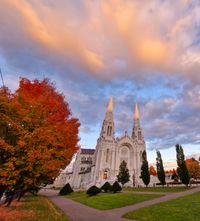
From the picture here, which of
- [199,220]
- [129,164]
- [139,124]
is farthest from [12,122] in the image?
[139,124]

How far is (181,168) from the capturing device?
1419 inches

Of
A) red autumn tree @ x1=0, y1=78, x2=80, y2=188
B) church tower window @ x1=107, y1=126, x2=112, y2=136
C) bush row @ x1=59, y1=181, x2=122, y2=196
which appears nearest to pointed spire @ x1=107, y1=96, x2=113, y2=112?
church tower window @ x1=107, y1=126, x2=112, y2=136

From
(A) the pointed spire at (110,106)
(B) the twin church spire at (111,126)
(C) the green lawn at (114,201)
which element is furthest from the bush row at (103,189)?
(A) the pointed spire at (110,106)

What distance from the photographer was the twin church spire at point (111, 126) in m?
79.8

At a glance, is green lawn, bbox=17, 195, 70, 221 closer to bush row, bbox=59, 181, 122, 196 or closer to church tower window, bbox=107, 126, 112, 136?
bush row, bbox=59, 181, 122, 196

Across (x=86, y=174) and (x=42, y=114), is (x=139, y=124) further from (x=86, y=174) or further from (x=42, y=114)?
(x=42, y=114)

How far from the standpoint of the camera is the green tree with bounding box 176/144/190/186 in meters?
34.5

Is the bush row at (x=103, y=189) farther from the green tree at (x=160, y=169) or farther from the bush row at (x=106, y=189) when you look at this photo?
the green tree at (x=160, y=169)

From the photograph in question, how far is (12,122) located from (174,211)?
41.2ft

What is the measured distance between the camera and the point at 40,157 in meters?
9.05

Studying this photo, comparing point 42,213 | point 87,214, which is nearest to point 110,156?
point 87,214

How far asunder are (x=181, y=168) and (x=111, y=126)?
4765 centimetres

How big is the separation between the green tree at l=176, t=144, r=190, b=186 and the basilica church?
29361 millimetres

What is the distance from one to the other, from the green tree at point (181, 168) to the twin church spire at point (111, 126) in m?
41.9
